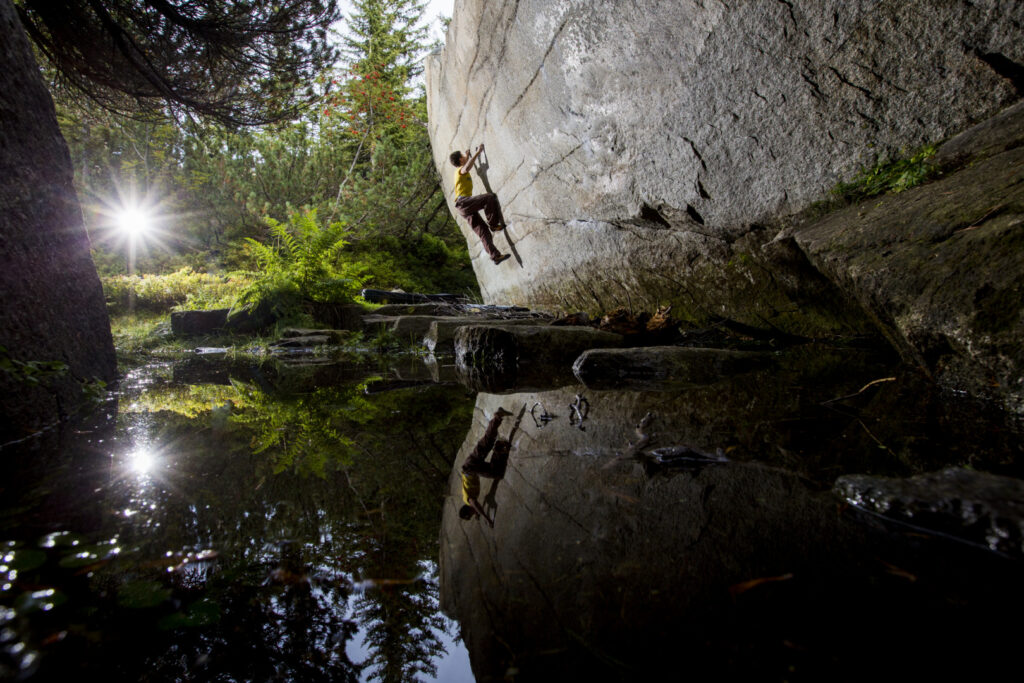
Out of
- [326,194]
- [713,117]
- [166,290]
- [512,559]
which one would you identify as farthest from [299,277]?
[512,559]

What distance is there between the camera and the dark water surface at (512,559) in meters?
0.62

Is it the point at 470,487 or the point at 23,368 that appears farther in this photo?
the point at 23,368

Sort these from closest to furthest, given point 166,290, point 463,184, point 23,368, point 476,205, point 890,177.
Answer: point 23,368
point 890,177
point 476,205
point 463,184
point 166,290

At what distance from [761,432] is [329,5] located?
24.9 ft

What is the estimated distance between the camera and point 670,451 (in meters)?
1.41

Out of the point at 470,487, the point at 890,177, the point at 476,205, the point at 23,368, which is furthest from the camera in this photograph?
the point at 476,205

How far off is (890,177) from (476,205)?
5.06m

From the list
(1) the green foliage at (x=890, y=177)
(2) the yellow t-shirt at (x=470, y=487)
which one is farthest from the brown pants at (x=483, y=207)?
(2) the yellow t-shirt at (x=470, y=487)

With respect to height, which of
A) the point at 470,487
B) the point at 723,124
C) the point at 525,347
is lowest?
the point at 470,487

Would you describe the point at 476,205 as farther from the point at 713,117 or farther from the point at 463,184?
the point at 713,117

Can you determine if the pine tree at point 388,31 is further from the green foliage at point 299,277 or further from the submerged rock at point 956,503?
the submerged rock at point 956,503

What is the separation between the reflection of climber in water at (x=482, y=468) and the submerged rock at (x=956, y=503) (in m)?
0.79

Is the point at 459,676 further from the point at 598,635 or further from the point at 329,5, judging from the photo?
the point at 329,5

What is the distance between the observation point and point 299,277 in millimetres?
8141
